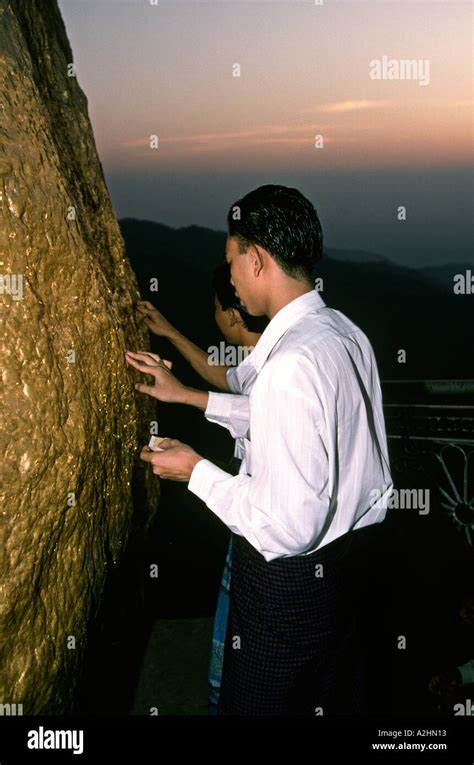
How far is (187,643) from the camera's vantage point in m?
3.88

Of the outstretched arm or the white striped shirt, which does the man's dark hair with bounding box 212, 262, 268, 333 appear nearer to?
the outstretched arm

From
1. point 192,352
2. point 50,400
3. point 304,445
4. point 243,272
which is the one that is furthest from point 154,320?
point 304,445

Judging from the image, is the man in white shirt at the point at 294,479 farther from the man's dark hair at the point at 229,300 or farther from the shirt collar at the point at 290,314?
the man's dark hair at the point at 229,300

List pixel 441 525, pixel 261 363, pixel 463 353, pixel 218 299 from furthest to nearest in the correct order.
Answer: pixel 463 353
pixel 441 525
pixel 218 299
pixel 261 363

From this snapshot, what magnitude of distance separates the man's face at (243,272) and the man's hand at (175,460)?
487 mm

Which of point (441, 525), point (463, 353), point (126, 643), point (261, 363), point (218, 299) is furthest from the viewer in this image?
point (463, 353)

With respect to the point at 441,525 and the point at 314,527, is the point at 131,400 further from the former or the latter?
the point at 441,525

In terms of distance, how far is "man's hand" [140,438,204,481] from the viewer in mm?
2010

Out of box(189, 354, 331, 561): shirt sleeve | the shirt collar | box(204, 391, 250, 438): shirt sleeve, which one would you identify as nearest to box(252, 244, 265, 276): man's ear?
the shirt collar

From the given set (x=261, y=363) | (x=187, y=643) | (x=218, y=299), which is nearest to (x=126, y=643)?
(x=187, y=643)

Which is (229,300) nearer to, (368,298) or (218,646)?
(218,646)

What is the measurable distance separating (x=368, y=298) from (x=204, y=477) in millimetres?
19329

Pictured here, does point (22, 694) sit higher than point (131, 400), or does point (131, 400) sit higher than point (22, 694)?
point (131, 400)

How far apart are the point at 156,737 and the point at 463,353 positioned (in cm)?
1850
